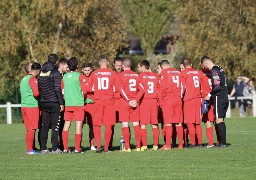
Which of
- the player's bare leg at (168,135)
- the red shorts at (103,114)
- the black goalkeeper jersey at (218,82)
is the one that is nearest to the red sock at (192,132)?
the player's bare leg at (168,135)

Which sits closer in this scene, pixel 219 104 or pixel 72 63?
pixel 72 63

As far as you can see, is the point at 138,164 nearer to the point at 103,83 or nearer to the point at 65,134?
the point at 103,83

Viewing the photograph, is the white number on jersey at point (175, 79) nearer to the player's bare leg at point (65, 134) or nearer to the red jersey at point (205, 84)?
the red jersey at point (205, 84)

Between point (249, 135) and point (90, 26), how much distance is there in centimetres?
2440

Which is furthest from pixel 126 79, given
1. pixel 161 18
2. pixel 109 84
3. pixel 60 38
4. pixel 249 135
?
pixel 161 18

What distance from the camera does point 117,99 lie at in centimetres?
2480

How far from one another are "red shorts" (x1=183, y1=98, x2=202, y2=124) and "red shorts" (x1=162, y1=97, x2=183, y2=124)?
0.69 ft

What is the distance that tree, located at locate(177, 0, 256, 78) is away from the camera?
52750 millimetres

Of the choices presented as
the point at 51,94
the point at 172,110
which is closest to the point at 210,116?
the point at 172,110

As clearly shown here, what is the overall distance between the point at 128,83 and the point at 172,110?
1265mm

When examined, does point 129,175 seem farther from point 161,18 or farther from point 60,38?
point 161,18

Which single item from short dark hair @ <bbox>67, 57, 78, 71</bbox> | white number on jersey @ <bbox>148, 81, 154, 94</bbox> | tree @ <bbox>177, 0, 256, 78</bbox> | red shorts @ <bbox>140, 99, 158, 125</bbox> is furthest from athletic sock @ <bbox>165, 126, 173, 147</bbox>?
tree @ <bbox>177, 0, 256, 78</bbox>

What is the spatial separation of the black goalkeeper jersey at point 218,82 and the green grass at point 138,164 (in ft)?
4.60

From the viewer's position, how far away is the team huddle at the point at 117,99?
78.7ft
